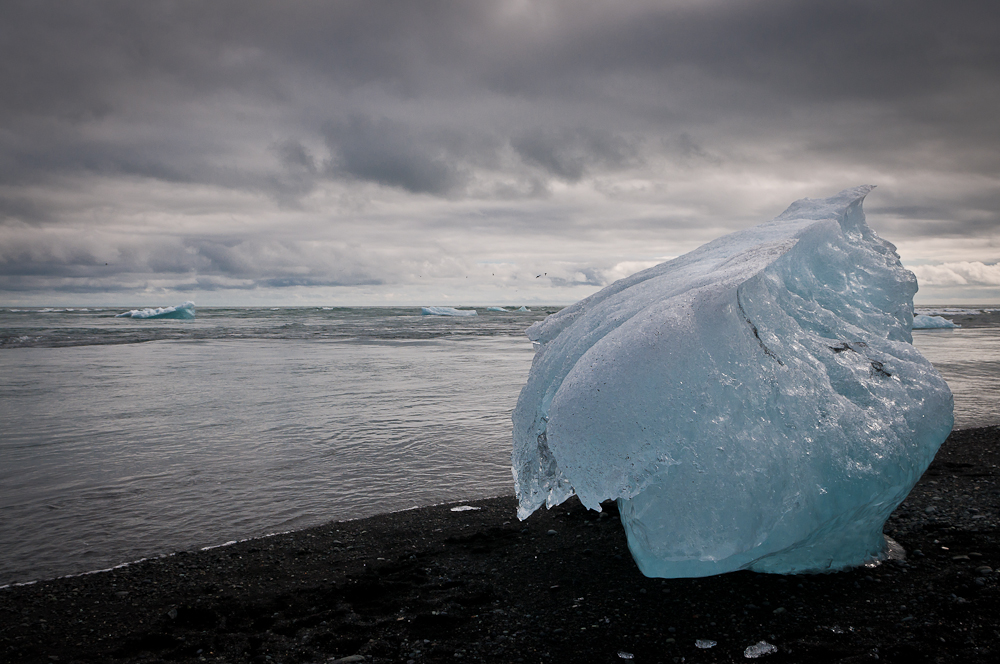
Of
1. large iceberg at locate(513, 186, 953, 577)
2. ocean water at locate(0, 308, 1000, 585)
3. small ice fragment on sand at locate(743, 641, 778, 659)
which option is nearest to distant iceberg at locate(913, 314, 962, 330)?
ocean water at locate(0, 308, 1000, 585)

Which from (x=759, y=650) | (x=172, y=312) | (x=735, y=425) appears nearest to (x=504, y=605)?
(x=759, y=650)

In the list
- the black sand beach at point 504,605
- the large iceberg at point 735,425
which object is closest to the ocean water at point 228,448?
the black sand beach at point 504,605

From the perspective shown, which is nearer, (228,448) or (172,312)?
(228,448)

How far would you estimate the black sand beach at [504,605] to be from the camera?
128 inches

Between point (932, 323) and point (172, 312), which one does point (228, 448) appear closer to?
point (932, 323)

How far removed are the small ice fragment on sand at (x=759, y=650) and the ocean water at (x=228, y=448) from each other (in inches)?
140

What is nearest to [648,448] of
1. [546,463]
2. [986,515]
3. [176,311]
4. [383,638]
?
[546,463]

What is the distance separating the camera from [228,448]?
8.33 meters

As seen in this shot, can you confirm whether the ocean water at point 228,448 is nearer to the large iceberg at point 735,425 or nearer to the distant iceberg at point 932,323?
the large iceberg at point 735,425

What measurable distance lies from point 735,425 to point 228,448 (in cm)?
716

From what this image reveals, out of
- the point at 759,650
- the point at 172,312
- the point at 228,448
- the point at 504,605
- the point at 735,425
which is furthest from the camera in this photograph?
the point at 172,312

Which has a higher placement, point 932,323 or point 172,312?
point 172,312

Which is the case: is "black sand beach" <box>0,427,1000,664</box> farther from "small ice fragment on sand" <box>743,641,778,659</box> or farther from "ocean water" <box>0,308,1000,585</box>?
"ocean water" <box>0,308,1000,585</box>

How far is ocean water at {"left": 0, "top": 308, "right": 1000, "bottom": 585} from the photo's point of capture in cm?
562
